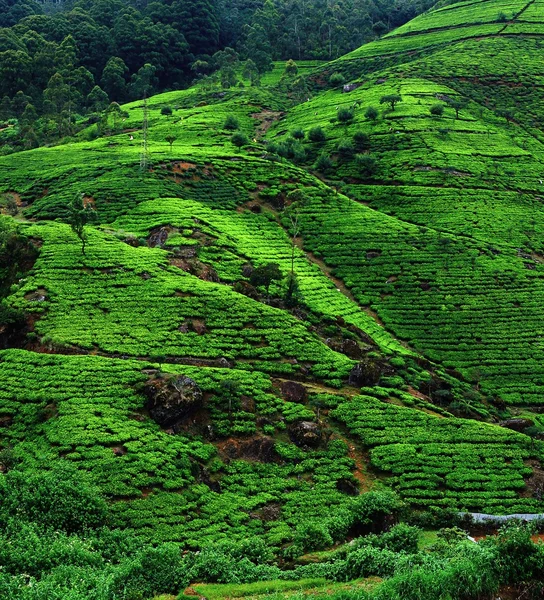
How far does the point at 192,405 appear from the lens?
1524 inches

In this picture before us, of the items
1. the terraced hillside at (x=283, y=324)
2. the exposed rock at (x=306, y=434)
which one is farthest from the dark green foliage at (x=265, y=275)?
the exposed rock at (x=306, y=434)

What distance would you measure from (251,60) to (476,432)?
422ft

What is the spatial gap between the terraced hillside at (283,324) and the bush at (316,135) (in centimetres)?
110

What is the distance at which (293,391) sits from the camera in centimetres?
4259

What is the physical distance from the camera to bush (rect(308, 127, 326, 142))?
102656 mm

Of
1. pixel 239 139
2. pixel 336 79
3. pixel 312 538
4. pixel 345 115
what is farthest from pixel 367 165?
pixel 312 538

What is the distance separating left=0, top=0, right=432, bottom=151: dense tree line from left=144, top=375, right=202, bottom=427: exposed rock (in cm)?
7950

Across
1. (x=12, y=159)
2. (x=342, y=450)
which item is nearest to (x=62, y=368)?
(x=342, y=450)

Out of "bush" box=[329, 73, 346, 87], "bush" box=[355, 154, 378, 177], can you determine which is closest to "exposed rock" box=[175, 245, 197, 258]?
"bush" box=[355, 154, 378, 177]

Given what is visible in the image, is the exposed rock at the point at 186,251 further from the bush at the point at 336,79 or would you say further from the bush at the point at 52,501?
the bush at the point at 336,79

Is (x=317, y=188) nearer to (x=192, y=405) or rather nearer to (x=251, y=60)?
(x=192, y=405)

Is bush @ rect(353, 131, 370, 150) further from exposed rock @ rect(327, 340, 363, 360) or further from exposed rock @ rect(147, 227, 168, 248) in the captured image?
exposed rock @ rect(327, 340, 363, 360)

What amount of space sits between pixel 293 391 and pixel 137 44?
135m

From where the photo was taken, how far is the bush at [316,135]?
102656mm
